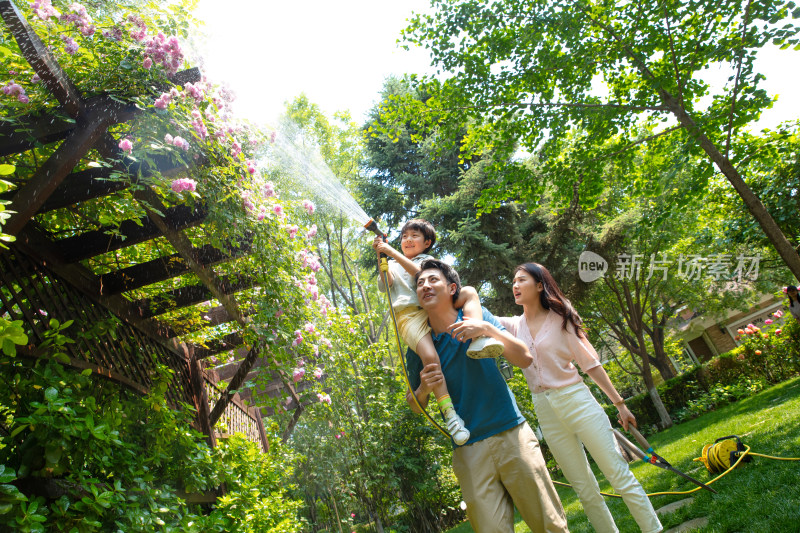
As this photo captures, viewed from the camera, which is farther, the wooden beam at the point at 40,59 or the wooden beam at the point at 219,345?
the wooden beam at the point at 219,345

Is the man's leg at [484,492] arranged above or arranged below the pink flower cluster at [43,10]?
below

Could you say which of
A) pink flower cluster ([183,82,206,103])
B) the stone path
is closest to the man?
the stone path

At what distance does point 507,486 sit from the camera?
1.84m

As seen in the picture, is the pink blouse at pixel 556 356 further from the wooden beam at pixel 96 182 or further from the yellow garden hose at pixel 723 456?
the wooden beam at pixel 96 182

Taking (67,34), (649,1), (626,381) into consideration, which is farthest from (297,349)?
(626,381)

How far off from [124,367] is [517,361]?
2.89m

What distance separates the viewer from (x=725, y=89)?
17.6 feet

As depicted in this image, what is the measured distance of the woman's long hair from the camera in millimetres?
2883

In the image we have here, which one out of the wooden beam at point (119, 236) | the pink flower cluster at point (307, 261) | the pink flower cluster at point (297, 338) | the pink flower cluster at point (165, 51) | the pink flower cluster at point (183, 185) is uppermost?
the pink flower cluster at point (165, 51)

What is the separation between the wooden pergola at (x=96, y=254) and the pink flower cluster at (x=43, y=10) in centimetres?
50

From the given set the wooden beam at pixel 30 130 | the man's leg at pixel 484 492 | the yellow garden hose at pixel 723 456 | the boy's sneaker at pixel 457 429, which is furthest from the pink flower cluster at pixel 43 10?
the yellow garden hose at pixel 723 456

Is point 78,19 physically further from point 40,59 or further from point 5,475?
point 5,475

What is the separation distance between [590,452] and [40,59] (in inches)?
127

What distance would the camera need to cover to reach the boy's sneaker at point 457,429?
188cm
